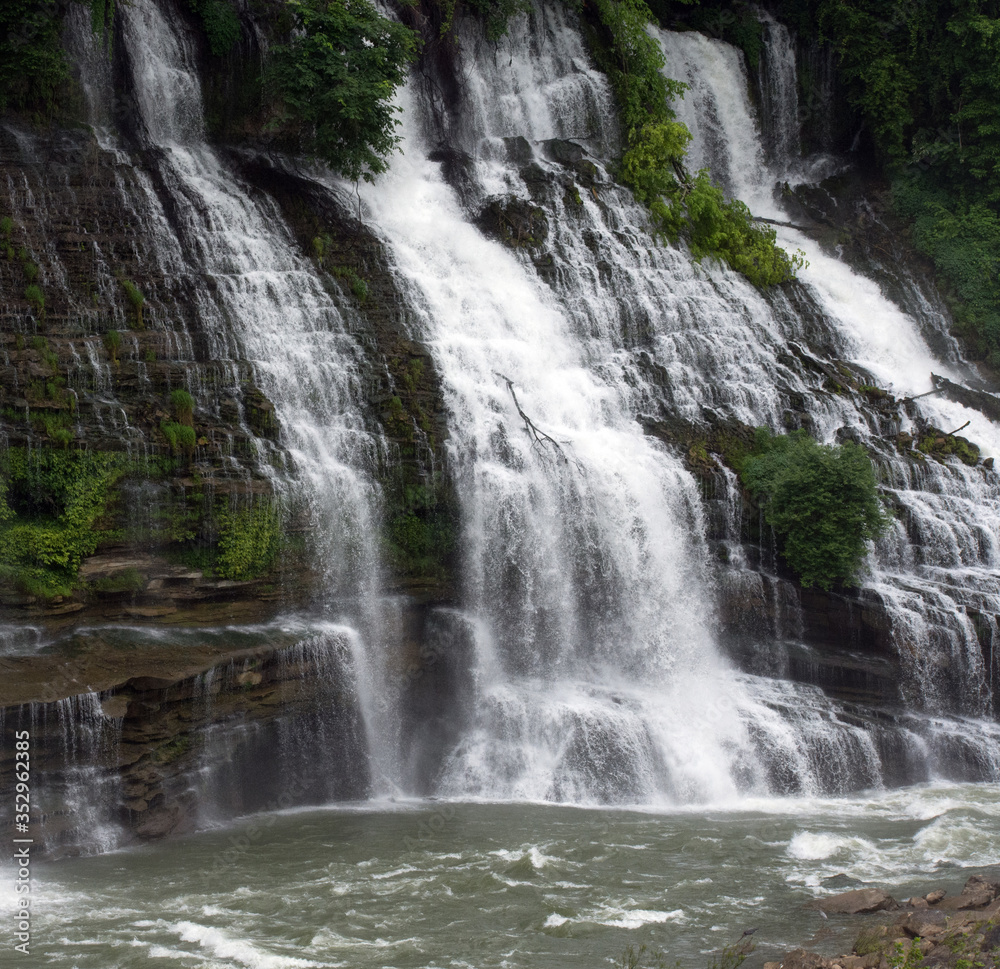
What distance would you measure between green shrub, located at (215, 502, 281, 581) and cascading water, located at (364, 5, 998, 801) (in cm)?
345

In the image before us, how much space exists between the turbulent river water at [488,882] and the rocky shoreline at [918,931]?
33cm

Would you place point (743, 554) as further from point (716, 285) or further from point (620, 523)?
point (716, 285)

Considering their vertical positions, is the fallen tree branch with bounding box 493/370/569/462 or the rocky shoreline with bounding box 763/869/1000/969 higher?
the fallen tree branch with bounding box 493/370/569/462

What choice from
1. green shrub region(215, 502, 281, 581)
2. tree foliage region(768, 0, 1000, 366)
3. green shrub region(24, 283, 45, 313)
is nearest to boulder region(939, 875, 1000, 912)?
green shrub region(215, 502, 281, 581)

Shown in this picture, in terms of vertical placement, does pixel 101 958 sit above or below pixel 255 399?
below

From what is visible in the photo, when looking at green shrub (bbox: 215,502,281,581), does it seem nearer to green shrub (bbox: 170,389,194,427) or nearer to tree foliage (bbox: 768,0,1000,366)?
green shrub (bbox: 170,389,194,427)

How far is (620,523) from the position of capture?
732 inches

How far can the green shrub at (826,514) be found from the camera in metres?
18.3

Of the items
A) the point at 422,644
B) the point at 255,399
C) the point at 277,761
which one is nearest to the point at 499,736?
the point at 422,644

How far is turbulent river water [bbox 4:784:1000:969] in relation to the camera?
10148 millimetres

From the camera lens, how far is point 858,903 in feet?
35.2

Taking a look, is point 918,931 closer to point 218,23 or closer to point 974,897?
point 974,897

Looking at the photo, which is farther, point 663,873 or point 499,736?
point 499,736

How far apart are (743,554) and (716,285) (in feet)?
28.9
